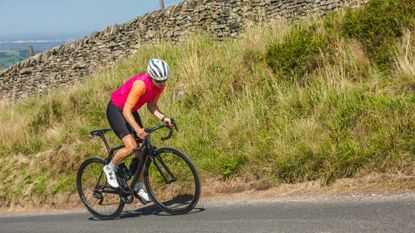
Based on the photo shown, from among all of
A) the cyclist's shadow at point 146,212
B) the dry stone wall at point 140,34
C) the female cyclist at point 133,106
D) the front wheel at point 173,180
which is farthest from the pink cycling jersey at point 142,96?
the dry stone wall at point 140,34

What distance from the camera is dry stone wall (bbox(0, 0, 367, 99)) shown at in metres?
13.6

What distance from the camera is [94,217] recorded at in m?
7.52

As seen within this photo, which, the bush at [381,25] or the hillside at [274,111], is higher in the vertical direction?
the bush at [381,25]

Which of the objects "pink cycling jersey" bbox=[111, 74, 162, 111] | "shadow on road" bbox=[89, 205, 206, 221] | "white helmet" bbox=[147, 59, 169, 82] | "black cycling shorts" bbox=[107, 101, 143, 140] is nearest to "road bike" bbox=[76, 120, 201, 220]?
"shadow on road" bbox=[89, 205, 206, 221]

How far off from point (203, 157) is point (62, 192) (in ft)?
9.52

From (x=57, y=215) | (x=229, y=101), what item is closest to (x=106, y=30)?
(x=229, y=101)

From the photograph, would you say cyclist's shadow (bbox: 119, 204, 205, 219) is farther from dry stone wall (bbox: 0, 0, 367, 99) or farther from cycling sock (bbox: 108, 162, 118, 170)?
dry stone wall (bbox: 0, 0, 367, 99)

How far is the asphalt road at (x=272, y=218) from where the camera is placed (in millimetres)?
5156

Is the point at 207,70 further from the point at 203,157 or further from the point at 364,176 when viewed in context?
the point at 364,176

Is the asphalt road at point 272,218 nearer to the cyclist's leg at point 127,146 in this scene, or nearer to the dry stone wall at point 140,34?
the cyclist's leg at point 127,146

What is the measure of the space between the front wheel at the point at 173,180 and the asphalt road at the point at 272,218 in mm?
174

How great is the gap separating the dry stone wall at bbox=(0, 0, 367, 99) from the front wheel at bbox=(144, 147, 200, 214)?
20.4ft

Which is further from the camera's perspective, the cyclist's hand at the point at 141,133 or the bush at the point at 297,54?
the bush at the point at 297,54

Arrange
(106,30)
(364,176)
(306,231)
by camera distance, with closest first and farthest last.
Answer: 1. (306,231)
2. (364,176)
3. (106,30)
